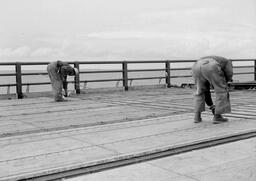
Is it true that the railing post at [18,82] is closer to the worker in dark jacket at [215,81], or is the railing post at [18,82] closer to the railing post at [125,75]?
the railing post at [125,75]

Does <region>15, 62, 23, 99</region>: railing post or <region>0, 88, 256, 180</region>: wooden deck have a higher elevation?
<region>15, 62, 23, 99</region>: railing post

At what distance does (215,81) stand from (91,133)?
224cm

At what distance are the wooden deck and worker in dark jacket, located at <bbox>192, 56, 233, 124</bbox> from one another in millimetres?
240

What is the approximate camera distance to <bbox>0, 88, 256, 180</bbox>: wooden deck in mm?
4066

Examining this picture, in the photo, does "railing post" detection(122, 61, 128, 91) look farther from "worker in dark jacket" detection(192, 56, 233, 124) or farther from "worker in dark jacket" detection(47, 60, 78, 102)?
"worker in dark jacket" detection(192, 56, 233, 124)

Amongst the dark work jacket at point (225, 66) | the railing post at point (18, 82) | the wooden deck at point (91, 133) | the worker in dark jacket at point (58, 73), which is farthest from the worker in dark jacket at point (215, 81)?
the railing post at point (18, 82)

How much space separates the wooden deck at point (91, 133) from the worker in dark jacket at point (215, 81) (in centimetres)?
24

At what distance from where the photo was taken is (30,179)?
3.51 meters

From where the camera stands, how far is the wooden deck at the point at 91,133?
4.07 metres

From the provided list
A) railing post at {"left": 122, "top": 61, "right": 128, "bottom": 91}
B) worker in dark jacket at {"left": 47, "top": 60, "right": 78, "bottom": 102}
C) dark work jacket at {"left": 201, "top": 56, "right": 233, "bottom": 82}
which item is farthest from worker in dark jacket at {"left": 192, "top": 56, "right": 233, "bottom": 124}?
railing post at {"left": 122, "top": 61, "right": 128, "bottom": 91}

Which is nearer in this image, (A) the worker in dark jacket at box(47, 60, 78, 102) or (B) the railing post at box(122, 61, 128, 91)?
(A) the worker in dark jacket at box(47, 60, 78, 102)

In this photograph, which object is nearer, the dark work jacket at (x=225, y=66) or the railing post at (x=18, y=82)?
the dark work jacket at (x=225, y=66)

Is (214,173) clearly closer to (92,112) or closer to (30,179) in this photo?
(30,179)

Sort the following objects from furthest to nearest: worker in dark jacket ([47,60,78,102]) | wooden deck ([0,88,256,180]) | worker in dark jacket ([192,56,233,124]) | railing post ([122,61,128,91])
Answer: railing post ([122,61,128,91]), worker in dark jacket ([47,60,78,102]), worker in dark jacket ([192,56,233,124]), wooden deck ([0,88,256,180])
